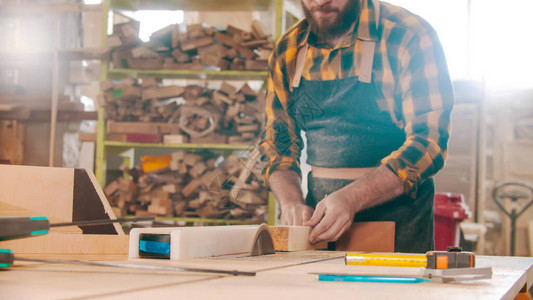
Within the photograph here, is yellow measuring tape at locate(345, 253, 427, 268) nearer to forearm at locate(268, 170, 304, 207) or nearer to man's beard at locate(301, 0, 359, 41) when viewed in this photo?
forearm at locate(268, 170, 304, 207)

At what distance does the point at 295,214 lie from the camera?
1953mm

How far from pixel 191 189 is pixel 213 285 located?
3.39 m

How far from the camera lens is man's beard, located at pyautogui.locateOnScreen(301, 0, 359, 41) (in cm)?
230

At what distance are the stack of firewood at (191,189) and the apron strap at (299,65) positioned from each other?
5.37 feet

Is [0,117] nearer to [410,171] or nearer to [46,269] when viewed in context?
[410,171]

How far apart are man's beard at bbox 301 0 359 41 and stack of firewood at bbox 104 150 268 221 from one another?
1.72 m

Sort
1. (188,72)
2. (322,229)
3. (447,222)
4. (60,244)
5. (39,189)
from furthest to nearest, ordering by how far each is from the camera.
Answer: (188,72) → (447,222) → (322,229) → (39,189) → (60,244)

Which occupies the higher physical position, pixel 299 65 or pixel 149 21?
pixel 149 21

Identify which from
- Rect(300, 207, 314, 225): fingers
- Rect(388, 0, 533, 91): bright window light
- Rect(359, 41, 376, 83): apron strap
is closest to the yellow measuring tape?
Rect(300, 207, 314, 225): fingers

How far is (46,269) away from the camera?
0.90m

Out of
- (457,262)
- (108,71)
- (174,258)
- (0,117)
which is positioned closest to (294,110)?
(174,258)

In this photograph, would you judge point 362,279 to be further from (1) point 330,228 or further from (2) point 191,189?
(2) point 191,189

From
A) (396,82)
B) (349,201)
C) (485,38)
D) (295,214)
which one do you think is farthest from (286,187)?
(485,38)

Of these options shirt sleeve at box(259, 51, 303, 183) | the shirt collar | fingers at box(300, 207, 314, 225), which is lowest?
fingers at box(300, 207, 314, 225)
